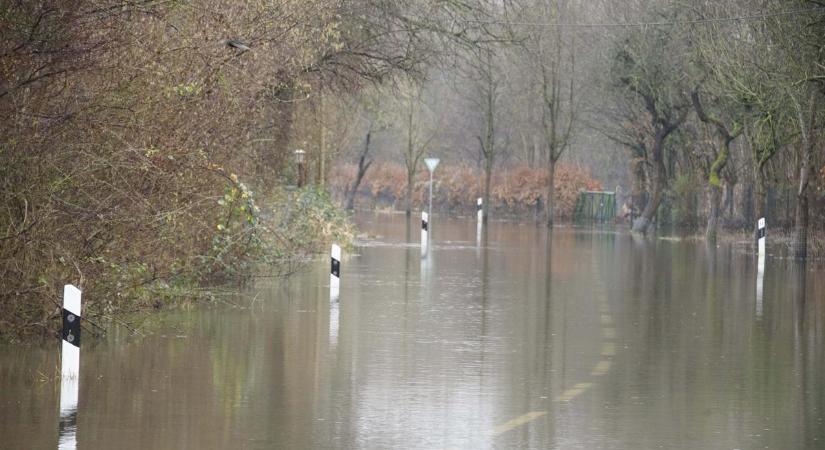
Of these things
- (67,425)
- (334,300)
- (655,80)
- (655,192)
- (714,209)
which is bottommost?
(67,425)

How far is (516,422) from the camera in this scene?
406 inches

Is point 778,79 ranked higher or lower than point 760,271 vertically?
higher

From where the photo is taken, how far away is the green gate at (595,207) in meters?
68.6

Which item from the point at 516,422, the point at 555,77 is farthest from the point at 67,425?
the point at 555,77

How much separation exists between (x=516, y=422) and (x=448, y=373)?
274cm

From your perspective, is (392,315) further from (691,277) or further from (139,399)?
(691,277)

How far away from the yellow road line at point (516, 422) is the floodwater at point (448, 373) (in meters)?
0.03

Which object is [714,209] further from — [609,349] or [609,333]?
[609,349]

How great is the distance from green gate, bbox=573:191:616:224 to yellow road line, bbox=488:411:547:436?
5805cm

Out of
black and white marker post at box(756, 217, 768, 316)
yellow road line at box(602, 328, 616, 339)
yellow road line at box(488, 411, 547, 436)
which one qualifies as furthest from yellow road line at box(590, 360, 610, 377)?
black and white marker post at box(756, 217, 768, 316)

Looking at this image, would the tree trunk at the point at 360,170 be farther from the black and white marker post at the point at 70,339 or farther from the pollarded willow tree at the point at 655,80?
the black and white marker post at the point at 70,339

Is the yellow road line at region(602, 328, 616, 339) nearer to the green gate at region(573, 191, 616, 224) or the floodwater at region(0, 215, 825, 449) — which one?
the floodwater at region(0, 215, 825, 449)

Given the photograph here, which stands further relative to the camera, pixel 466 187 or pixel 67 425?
pixel 466 187

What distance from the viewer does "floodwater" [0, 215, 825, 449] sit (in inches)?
384
